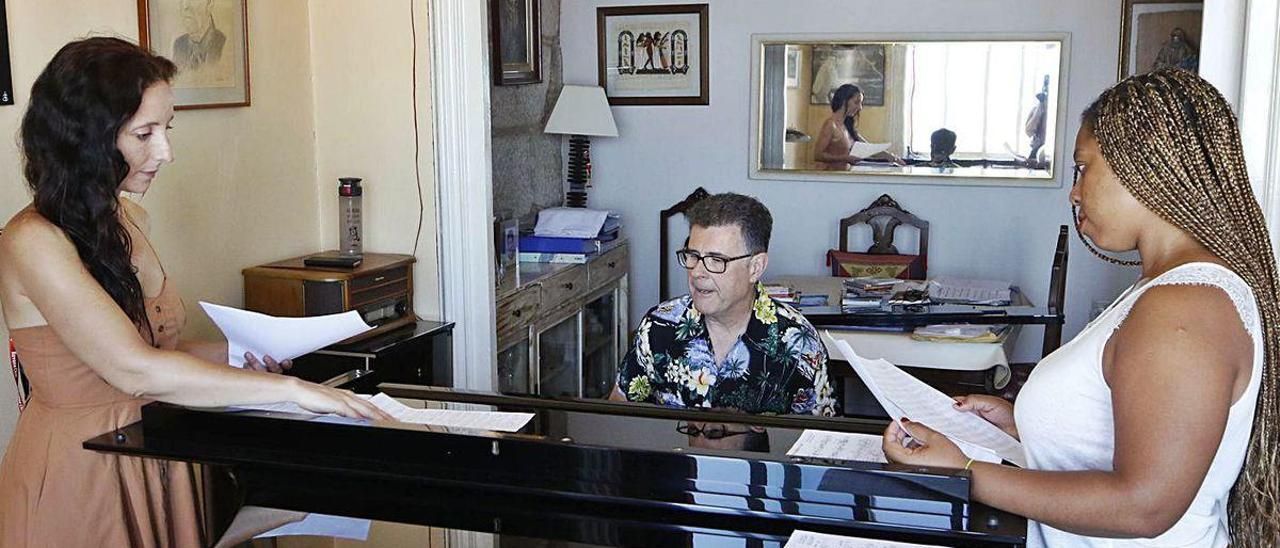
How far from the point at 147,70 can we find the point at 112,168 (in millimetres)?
187

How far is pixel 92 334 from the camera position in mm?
2029

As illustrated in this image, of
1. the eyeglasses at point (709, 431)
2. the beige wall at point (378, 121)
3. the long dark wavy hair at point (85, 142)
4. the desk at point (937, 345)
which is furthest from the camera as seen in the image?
the desk at point (937, 345)

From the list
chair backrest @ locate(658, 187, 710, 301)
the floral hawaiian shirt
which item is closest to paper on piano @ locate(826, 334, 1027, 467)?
the floral hawaiian shirt

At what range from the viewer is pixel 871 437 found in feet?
6.43

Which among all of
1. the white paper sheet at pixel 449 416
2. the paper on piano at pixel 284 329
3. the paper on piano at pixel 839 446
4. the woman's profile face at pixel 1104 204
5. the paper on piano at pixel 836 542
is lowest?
the paper on piano at pixel 836 542

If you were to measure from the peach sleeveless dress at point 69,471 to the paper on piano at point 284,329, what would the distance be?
26 centimetres

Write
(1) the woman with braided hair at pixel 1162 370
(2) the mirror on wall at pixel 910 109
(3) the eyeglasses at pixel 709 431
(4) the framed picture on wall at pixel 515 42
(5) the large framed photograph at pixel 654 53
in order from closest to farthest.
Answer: (1) the woman with braided hair at pixel 1162 370 → (3) the eyeglasses at pixel 709 431 → (4) the framed picture on wall at pixel 515 42 → (2) the mirror on wall at pixel 910 109 → (5) the large framed photograph at pixel 654 53

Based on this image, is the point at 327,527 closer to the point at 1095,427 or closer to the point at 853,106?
the point at 1095,427

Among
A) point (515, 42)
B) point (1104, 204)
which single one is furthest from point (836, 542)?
point (515, 42)

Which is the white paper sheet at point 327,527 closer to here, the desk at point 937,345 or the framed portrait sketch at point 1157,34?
the desk at point 937,345

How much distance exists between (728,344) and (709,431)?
0.87 metres

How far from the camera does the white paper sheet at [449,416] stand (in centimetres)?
196

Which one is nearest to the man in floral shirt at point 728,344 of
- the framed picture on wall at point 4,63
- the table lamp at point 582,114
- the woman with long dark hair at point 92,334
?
the woman with long dark hair at point 92,334

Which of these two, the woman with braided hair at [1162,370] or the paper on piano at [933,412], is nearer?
the woman with braided hair at [1162,370]
